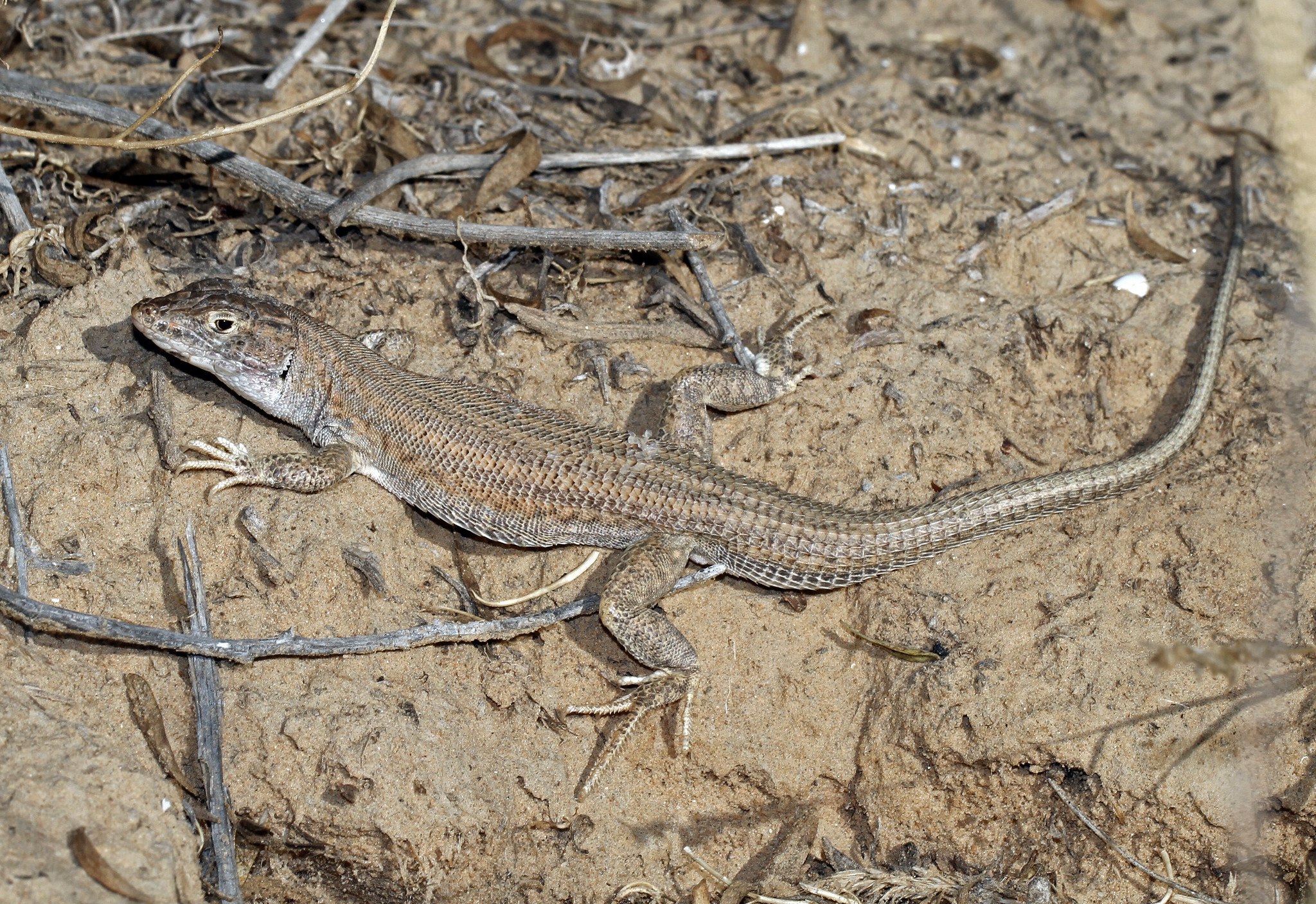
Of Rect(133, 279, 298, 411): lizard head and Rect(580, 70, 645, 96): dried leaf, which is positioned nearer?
Rect(133, 279, 298, 411): lizard head

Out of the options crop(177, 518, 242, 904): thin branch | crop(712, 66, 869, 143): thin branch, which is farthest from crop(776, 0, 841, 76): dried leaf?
crop(177, 518, 242, 904): thin branch

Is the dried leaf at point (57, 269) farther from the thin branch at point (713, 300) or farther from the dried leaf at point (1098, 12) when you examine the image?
the dried leaf at point (1098, 12)

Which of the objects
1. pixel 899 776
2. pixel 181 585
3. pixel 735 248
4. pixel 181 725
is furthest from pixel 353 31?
pixel 899 776

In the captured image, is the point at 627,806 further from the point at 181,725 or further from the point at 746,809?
the point at 181,725

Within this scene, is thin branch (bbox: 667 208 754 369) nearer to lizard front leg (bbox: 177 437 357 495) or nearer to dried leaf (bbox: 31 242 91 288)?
lizard front leg (bbox: 177 437 357 495)

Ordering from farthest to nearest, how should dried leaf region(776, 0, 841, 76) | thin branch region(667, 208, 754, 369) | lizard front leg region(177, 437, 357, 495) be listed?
dried leaf region(776, 0, 841, 76) < thin branch region(667, 208, 754, 369) < lizard front leg region(177, 437, 357, 495)

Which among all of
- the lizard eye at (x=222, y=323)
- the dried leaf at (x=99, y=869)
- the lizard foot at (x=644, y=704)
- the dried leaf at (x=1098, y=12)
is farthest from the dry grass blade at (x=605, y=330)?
the dried leaf at (x=1098, y=12)

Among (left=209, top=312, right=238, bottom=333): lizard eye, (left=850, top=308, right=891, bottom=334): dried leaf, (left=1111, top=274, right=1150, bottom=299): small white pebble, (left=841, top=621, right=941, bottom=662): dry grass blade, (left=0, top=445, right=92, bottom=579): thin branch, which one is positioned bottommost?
(left=841, top=621, right=941, bottom=662): dry grass blade
